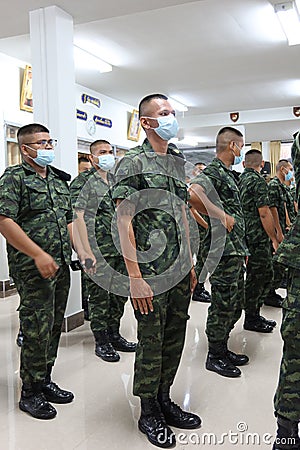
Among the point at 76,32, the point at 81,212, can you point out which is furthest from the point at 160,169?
the point at 76,32

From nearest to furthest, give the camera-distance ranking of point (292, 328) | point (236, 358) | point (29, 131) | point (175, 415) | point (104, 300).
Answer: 1. point (292, 328)
2. point (175, 415)
3. point (29, 131)
4. point (236, 358)
5. point (104, 300)

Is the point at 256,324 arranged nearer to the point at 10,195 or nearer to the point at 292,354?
the point at 292,354

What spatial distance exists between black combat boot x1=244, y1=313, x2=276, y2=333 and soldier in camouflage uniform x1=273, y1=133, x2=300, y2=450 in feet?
6.49

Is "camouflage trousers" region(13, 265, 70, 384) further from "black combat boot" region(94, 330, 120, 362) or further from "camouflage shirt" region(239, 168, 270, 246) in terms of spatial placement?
"camouflage shirt" region(239, 168, 270, 246)

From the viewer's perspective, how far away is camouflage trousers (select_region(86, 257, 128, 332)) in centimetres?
320

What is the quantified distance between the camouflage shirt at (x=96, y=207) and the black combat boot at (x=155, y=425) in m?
1.38

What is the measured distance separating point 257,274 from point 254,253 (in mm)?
176

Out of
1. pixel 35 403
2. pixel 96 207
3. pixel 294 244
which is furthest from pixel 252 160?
pixel 35 403

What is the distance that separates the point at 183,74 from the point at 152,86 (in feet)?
2.73

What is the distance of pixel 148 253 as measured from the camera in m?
1.93

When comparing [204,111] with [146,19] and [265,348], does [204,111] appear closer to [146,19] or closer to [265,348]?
[146,19]

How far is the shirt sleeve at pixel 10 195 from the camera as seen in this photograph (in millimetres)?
2049

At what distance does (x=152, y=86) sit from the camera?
7.28m

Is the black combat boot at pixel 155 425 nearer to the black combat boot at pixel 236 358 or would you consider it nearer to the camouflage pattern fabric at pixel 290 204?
the black combat boot at pixel 236 358
